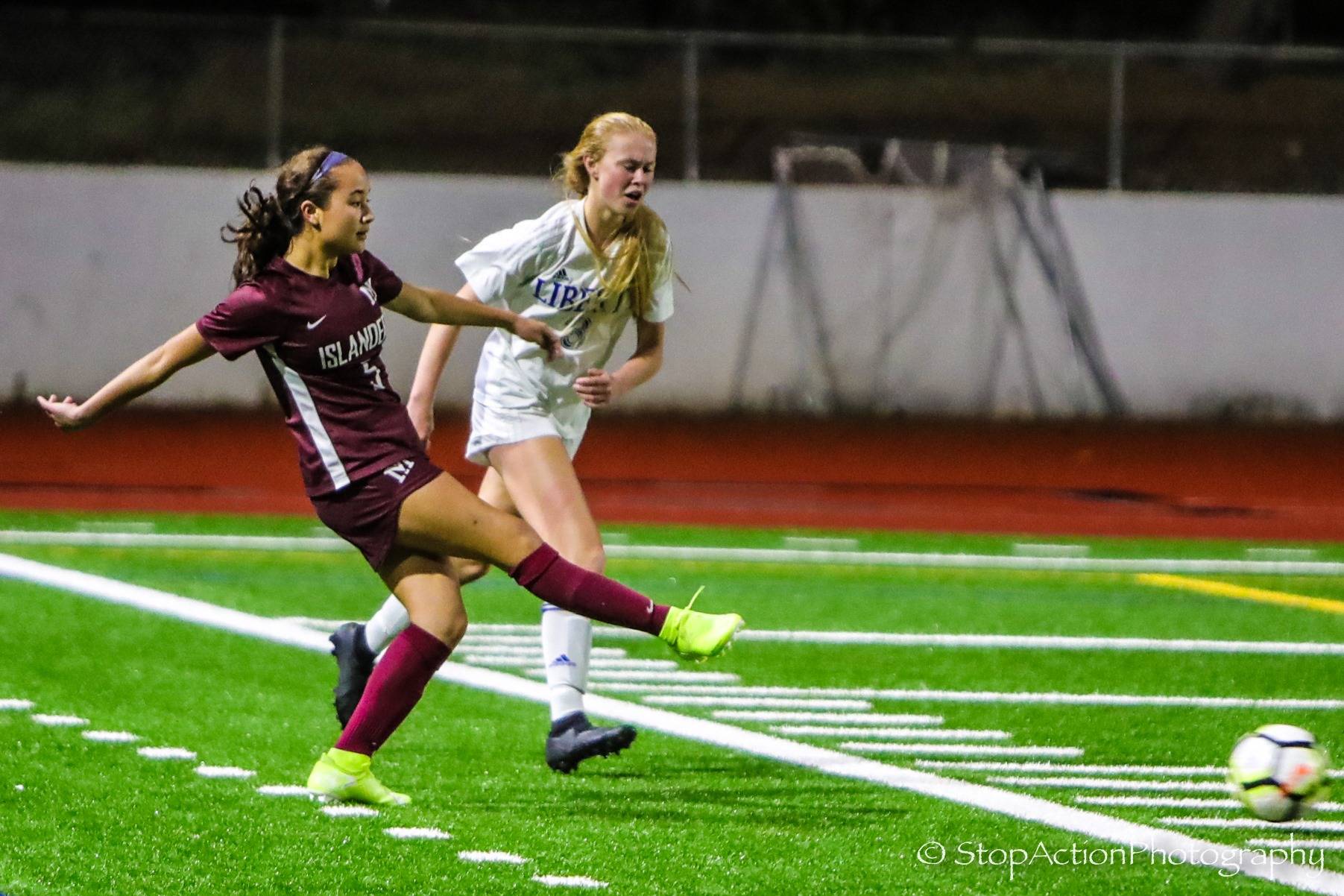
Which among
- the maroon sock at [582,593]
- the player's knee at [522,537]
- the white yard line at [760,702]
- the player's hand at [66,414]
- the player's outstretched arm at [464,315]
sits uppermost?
the player's outstretched arm at [464,315]

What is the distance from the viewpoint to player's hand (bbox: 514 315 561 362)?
5984mm

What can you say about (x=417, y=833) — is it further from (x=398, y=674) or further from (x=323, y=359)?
(x=323, y=359)

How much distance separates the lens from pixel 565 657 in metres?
6.18

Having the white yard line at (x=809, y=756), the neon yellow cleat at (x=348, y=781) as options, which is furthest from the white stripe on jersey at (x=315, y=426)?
the white yard line at (x=809, y=756)

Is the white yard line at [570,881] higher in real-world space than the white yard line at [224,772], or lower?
higher

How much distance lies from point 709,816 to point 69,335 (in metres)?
16.9

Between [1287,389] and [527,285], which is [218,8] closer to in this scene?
[1287,389]

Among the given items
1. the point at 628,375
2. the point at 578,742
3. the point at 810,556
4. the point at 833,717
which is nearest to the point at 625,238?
the point at 628,375

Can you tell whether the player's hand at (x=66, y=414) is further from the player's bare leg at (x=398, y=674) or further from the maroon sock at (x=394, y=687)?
the maroon sock at (x=394, y=687)

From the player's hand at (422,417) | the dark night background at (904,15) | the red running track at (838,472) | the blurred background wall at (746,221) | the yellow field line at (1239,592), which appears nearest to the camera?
the player's hand at (422,417)

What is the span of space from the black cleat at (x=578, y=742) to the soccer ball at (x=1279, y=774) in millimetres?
1677

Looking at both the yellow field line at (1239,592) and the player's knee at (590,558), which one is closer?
the player's knee at (590,558)

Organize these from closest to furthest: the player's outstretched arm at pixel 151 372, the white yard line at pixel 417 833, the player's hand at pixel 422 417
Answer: the white yard line at pixel 417 833
the player's outstretched arm at pixel 151 372
the player's hand at pixel 422 417

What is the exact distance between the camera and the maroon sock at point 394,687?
5469 millimetres
